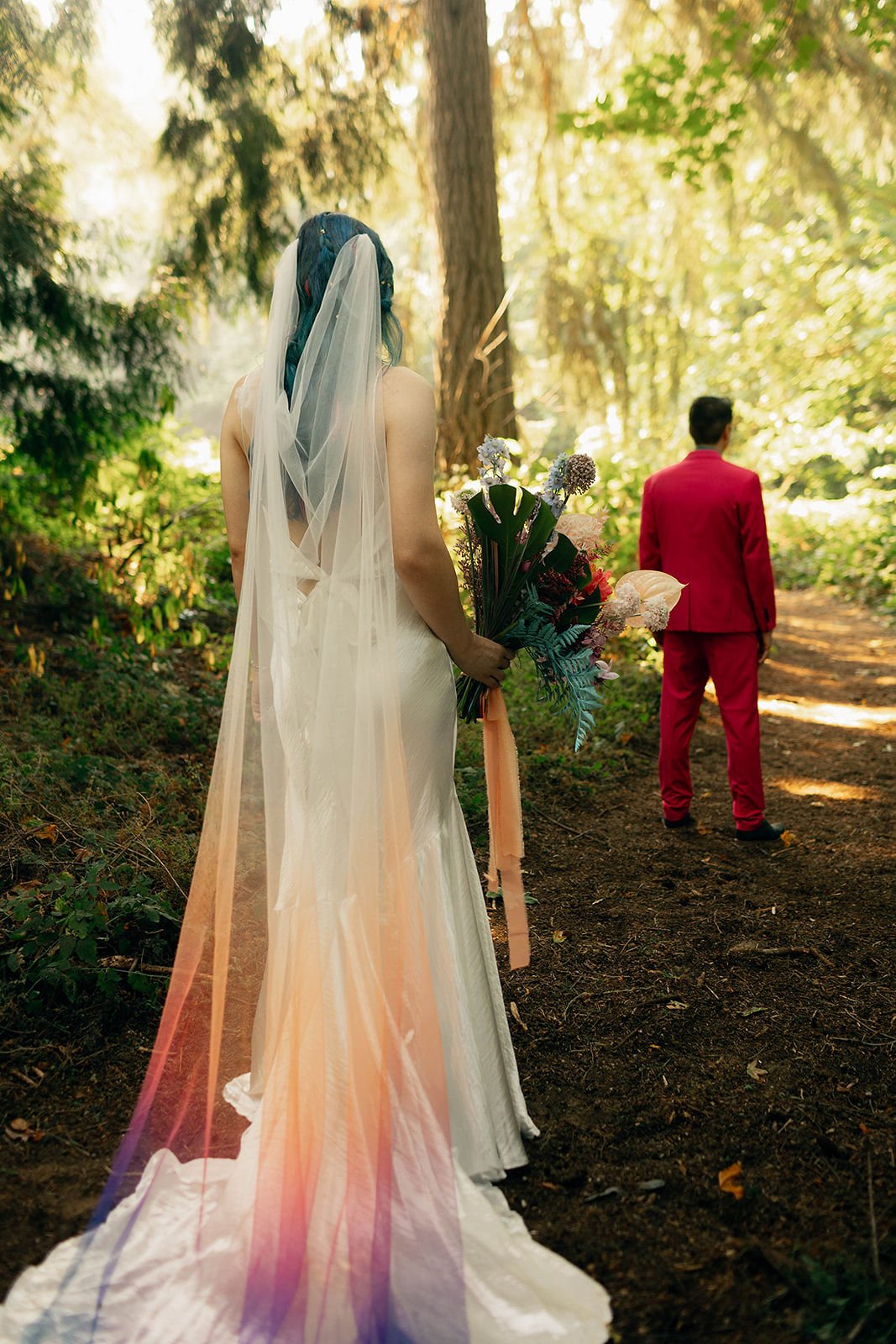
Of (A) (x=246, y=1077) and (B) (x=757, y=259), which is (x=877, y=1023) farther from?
(B) (x=757, y=259)

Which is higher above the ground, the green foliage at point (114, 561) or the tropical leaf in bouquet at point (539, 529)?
the green foliage at point (114, 561)

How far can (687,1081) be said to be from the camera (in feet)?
10.6

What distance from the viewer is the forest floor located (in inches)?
93.0

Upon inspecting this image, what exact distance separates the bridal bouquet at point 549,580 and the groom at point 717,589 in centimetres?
212

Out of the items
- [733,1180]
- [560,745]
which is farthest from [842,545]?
[733,1180]

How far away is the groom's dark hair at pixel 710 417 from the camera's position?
5250 mm

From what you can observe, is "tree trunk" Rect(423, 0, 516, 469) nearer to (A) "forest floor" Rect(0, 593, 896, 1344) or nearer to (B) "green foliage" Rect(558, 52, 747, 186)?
(B) "green foliage" Rect(558, 52, 747, 186)

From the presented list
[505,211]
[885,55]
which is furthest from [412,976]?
[505,211]

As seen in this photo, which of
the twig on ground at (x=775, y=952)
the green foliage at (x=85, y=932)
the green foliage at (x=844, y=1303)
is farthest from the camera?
the twig on ground at (x=775, y=952)

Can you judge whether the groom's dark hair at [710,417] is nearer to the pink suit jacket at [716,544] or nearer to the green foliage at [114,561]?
the pink suit jacket at [716,544]

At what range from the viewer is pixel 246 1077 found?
3016 mm

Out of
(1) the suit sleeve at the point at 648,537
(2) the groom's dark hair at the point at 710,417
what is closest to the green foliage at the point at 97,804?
(1) the suit sleeve at the point at 648,537

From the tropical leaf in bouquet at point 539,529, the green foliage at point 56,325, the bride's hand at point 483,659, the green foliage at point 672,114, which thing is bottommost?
the bride's hand at point 483,659

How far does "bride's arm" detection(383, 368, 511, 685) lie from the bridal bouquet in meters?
0.35
